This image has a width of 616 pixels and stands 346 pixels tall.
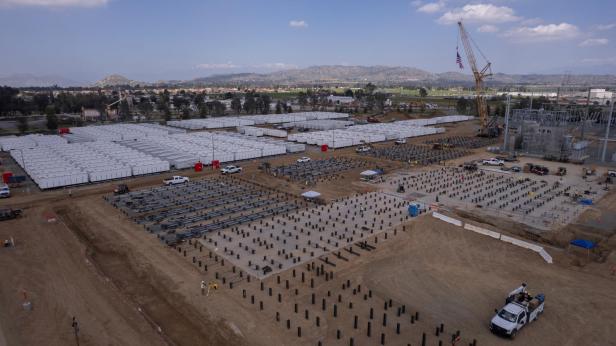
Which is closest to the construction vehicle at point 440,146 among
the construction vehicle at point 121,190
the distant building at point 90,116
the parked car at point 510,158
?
the parked car at point 510,158

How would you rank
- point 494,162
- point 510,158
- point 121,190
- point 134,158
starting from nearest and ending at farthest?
point 121,190
point 134,158
point 494,162
point 510,158

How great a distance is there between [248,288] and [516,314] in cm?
989

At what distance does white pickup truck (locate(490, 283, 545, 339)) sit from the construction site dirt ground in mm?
312

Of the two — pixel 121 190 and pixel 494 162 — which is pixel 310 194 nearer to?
pixel 121 190

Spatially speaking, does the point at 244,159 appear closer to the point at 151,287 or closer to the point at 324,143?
the point at 324,143

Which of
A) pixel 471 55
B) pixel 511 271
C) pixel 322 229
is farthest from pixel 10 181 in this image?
pixel 471 55

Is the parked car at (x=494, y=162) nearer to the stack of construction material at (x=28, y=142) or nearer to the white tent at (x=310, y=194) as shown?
the white tent at (x=310, y=194)

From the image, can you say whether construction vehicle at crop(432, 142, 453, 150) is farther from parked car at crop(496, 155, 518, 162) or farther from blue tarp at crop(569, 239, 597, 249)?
blue tarp at crop(569, 239, 597, 249)

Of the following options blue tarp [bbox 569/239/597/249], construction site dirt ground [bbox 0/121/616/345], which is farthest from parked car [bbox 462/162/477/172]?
blue tarp [bbox 569/239/597/249]

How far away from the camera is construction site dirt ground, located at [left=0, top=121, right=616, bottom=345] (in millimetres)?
12617

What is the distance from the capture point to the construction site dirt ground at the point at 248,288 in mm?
12617

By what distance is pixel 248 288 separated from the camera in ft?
50.6

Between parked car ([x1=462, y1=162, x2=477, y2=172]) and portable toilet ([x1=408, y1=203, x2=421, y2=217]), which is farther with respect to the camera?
parked car ([x1=462, y1=162, x2=477, y2=172])

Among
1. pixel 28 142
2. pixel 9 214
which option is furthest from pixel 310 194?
pixel 28 142
